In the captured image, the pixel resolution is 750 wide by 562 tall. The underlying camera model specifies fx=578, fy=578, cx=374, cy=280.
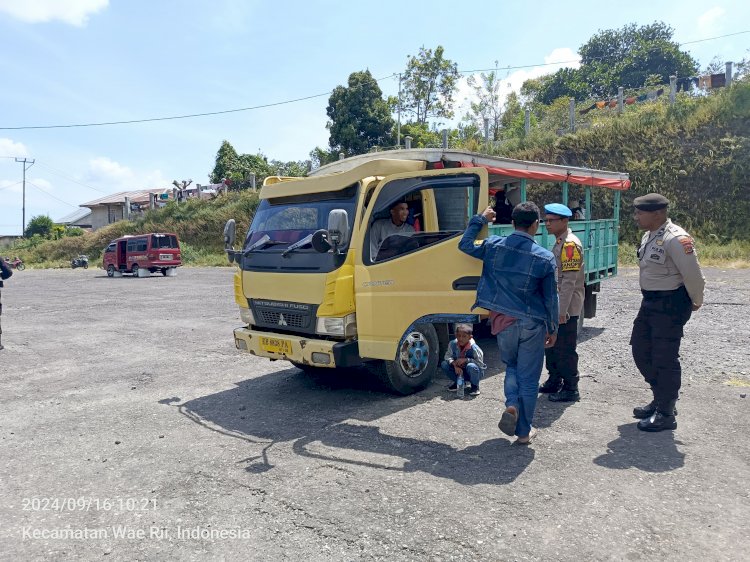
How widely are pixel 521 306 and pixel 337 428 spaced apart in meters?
1.91

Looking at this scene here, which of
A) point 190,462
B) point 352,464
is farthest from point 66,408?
point 352,464

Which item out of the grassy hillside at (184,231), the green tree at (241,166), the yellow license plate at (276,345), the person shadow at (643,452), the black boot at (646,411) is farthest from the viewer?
the green tree at (241,166)

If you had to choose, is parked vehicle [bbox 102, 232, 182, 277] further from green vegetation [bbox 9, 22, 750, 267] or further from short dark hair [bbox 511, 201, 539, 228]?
short dark hair [bbox 511, 201, 539, 228]

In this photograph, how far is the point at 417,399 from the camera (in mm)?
5758

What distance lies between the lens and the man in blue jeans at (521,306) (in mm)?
4340

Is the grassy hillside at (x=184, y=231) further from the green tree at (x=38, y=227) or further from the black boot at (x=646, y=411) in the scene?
the black boot at (x=646, y=411)

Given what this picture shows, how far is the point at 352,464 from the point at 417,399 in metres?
1.66

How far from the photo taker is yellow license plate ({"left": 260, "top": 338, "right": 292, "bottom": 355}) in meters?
5.54

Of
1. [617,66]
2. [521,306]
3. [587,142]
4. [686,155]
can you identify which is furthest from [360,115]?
[521,306]

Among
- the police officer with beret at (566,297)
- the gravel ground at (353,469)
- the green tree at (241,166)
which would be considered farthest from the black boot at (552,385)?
the green tree at (241,166)

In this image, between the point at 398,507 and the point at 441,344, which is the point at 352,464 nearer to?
the point at 398,507

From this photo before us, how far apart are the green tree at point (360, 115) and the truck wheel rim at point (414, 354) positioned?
116 ft

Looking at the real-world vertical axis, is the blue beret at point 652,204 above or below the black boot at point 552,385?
above

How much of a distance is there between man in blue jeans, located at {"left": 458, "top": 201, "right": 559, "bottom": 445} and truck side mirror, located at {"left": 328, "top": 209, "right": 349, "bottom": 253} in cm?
133
